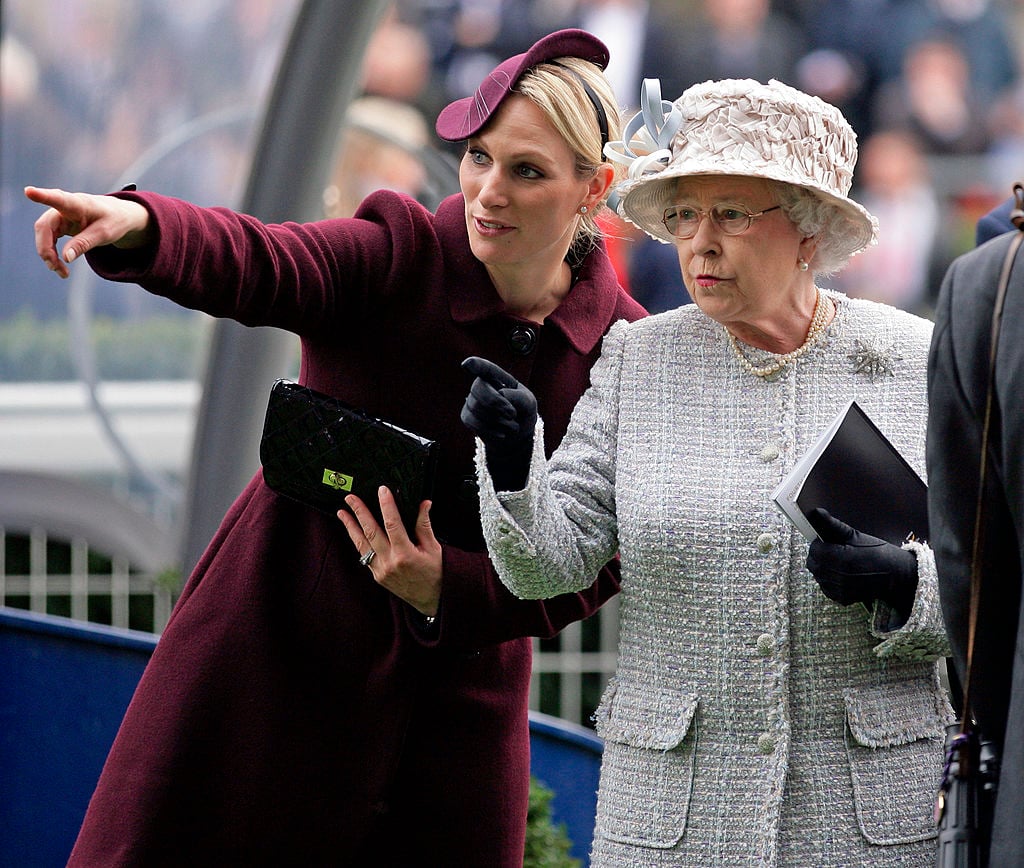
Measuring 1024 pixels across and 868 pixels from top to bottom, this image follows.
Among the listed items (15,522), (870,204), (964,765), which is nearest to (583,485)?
(964,765)

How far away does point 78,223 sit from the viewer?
8.19ft

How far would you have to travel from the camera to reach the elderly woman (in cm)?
249

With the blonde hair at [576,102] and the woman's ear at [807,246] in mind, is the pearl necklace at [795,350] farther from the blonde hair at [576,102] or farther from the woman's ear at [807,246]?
the blonde hair at [576,102]

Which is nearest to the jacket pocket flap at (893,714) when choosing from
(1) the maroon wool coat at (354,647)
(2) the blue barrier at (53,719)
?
(1) the maroon wool coat at (354,647)

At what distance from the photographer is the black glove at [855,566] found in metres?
2.41

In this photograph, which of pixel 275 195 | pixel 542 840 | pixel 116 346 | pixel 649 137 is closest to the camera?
pixel 649 137

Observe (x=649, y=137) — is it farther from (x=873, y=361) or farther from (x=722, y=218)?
(x=873, y=361)

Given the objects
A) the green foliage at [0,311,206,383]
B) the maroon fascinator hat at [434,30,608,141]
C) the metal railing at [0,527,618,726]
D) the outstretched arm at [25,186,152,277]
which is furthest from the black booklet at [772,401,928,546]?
the green foliage at [0,311,206,383]

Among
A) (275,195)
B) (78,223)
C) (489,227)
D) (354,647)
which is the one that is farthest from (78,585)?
(78,223)

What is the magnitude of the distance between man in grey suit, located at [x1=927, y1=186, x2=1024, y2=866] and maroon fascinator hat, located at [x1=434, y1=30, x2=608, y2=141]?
107cm

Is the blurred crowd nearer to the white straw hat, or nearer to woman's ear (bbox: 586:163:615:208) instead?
woman's ear (bbox: 586:163:615:208)

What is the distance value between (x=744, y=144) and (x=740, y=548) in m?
0.61

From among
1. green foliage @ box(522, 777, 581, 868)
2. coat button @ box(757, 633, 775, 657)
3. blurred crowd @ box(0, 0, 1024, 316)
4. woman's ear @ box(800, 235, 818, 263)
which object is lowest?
green foliage @ box(522, 777, 581, 868)

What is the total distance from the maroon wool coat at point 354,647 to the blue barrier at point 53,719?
34.4 inches
